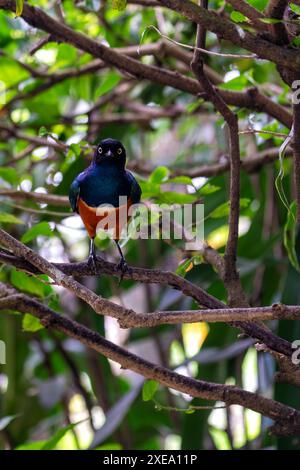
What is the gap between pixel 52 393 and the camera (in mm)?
4238

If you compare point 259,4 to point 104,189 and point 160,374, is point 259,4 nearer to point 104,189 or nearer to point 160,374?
point 104,189

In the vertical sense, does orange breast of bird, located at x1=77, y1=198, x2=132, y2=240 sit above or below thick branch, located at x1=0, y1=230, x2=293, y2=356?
above

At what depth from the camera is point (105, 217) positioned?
114 inches

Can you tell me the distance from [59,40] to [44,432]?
3.09 meters

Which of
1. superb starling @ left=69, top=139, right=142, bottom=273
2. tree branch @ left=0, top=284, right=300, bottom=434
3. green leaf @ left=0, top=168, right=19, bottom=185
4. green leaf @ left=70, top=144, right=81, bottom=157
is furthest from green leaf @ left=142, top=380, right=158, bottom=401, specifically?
green leaf @ left=0, top=168, right=19, bottom=185

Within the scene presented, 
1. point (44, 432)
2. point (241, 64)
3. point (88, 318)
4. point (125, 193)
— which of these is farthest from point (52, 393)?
point (241, 64)

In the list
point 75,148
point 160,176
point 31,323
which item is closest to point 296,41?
point 160,176

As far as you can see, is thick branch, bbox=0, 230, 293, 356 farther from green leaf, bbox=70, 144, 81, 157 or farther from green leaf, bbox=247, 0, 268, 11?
green leaf, bbox=247, 0, 268, 11

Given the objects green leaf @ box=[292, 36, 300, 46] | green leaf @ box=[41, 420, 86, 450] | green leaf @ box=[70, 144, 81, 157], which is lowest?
green leaf @ box=[41, 420, 86, 450]

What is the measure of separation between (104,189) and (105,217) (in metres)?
0.12

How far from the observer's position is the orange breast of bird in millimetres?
2916

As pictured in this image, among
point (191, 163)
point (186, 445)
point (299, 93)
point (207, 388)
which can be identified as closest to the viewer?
point (299, 93)

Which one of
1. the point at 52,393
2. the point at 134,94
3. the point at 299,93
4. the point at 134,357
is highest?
the point at 134,94

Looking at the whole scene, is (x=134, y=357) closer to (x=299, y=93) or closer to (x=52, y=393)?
(x=299, y=93)
